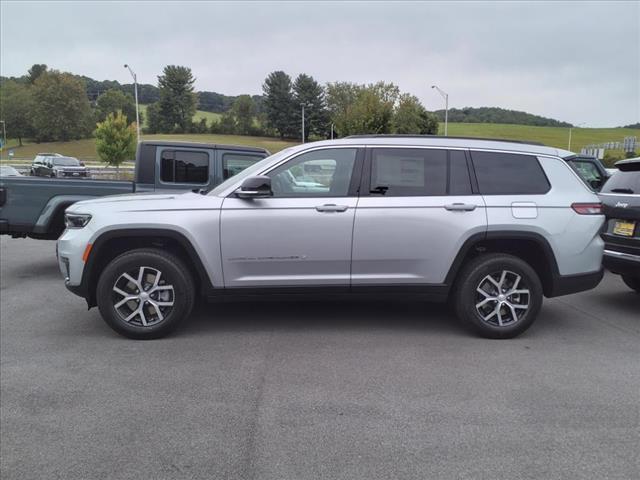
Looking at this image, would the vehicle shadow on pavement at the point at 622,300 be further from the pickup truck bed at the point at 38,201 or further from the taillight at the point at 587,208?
the pickup truck bed at the point at 38,201

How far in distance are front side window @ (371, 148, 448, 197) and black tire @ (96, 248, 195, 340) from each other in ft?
6.48

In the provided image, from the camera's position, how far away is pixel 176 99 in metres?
97.4

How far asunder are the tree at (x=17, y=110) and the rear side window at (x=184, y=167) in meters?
97.4

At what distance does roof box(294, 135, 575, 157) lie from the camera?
17.4 feet

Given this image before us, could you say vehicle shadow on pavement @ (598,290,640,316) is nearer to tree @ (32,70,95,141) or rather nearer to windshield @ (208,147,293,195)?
windshield @ (208,147,293,195)

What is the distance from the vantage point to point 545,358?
15.6 feet

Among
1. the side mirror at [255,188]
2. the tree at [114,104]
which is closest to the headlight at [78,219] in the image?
the side mirror at [255,188]

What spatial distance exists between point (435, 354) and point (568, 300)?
304 centimetres

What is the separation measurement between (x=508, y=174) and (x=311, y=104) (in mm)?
86002

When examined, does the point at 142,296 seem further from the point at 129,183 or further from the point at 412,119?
the point at 412,119

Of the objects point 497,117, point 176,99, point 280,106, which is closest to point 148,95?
point 176,99

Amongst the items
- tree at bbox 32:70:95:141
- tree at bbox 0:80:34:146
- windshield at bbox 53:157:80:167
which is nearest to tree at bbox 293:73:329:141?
tree at bbox 32:70:95:141

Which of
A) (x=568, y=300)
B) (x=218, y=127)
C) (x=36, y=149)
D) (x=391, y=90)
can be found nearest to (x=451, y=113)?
(x=391, y=90)

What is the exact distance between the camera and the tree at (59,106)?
88.7 meters
